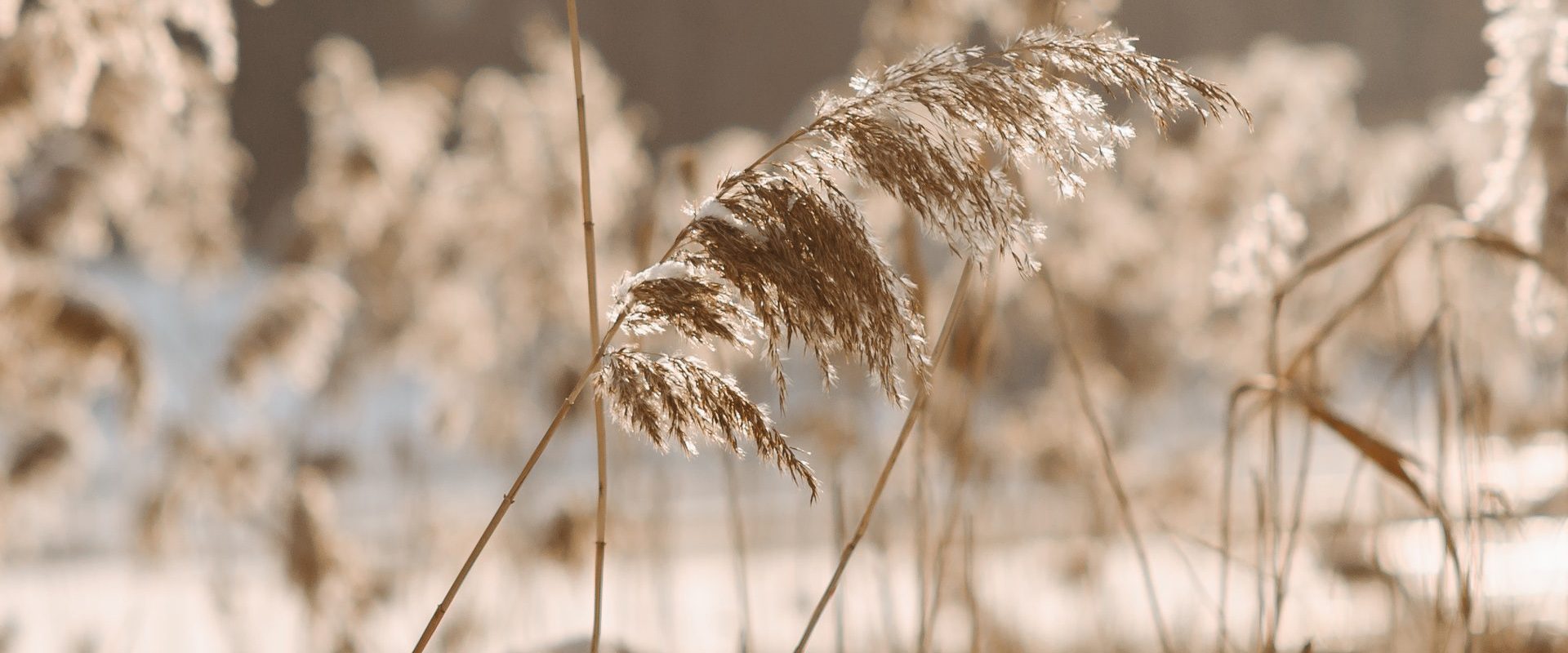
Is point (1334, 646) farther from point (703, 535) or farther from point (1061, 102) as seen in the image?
point (703, 535)

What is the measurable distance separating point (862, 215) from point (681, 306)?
0.34 feet

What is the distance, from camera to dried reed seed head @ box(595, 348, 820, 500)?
601 millimetres

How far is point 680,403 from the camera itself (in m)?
0.60

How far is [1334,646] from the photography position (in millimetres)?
1284

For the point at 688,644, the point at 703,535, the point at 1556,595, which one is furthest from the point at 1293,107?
the point at 703,535

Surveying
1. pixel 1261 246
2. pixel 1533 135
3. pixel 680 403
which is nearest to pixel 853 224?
→ pixel 680 403

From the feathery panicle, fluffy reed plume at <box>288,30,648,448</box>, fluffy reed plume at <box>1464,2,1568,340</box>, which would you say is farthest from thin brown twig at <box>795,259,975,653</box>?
fluffy reed plume at <box>288,30,648,448</box>

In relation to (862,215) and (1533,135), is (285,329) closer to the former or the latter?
(862,215)

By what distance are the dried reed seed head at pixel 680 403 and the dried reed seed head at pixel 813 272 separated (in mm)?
26

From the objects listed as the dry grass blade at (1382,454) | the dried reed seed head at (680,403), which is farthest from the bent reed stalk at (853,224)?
the dry grass blade at (1382,454)

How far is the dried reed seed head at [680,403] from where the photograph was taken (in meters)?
0.60

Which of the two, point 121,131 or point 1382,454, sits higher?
point 121,131

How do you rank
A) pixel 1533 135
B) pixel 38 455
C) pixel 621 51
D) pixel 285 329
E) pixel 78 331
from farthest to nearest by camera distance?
pixel 621 51 < pixel 285 329 < pixel 38 455 < pixel 78 331 < pixel 1533 135

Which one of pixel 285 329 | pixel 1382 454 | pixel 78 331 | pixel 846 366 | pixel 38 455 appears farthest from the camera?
pixel 846 366
